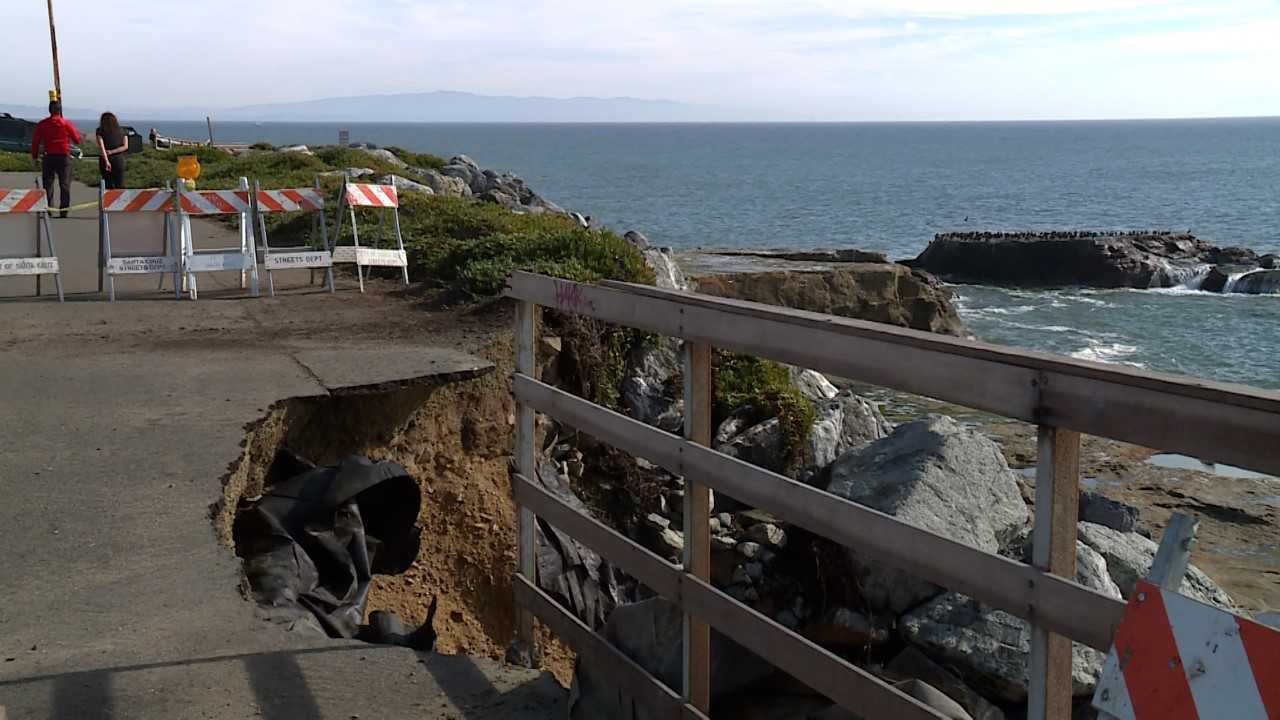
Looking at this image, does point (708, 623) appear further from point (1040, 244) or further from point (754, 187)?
point (754, 187)

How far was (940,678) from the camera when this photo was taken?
690 centimetres

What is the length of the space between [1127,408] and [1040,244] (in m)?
44.0


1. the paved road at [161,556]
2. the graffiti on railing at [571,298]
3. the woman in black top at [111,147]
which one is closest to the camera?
the paved road at [161,556]

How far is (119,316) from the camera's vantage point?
459 inches

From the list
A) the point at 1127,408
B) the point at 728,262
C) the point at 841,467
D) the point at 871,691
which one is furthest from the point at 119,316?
the point at 728,262

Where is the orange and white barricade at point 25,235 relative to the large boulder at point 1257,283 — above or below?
above

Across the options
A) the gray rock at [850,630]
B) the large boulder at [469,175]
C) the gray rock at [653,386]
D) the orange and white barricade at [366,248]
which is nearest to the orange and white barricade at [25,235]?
the orange and white barricade at [366,248]

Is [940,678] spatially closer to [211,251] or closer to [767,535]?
[767,535]

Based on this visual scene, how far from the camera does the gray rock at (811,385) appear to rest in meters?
13.7

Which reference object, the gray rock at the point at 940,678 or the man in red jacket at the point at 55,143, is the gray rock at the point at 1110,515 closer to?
the gray rock at the point at 940,678

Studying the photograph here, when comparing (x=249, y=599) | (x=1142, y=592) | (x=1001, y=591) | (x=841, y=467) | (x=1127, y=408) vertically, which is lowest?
(x=841, y=467)

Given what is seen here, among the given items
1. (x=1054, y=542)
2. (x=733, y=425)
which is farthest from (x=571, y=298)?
(x=733, y=425)

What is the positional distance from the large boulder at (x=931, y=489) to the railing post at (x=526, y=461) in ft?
9.46

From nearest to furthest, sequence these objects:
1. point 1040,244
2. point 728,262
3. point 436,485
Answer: point 436,485
point 728,262
point 1040,244
